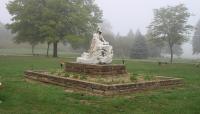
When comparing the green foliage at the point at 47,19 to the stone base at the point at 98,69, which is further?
the green foliage at the point at 47,19

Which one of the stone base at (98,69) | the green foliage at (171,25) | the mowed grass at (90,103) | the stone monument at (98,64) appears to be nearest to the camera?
the mowed grass at (90,103)

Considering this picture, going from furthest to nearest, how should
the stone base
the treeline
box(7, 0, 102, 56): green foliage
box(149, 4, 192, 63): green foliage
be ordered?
the treeline → box(149, 4, 192, 63): green foliage → box(7, 0, 102, 56): green foliage → the stone base

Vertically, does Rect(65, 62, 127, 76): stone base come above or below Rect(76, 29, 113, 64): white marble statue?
below

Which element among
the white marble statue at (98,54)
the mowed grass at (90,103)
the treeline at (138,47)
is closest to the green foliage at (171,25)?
the treeline at (138,47)

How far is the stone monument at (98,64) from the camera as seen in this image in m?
15.4

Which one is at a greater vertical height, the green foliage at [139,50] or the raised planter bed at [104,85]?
the green foliage at [139,50]

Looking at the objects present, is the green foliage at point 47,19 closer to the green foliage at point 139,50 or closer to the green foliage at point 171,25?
the green foliage at point 171,25

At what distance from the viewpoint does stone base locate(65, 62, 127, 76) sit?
50.1 ft

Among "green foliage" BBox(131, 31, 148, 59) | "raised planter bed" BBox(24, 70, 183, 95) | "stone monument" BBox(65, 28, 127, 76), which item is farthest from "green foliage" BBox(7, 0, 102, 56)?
"raised planter bed" BBox(24, 70, 183, 95)

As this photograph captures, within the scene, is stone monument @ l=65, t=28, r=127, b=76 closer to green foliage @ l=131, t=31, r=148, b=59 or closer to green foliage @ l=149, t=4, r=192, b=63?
green foliage @ l=149, t=4, r=192, b=63

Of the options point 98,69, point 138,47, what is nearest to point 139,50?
point 138,47

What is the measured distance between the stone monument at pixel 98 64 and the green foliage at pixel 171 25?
28371mm

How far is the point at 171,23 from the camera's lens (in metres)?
44.7

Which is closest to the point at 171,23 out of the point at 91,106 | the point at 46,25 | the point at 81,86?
the point at 46,25
